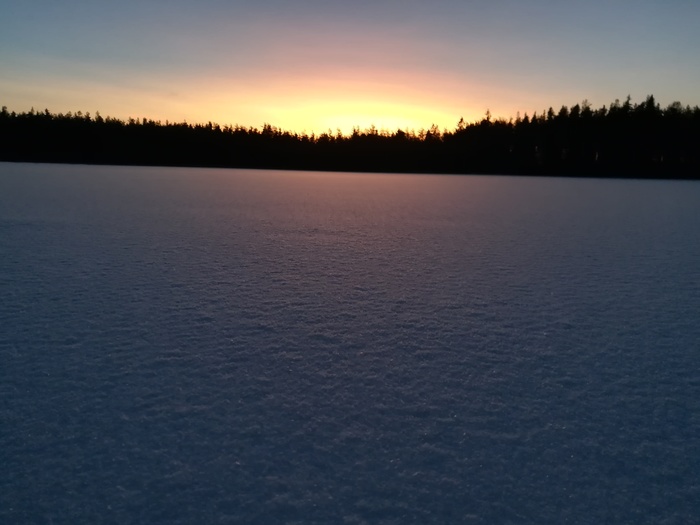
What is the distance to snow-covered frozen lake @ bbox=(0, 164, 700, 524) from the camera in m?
1.51

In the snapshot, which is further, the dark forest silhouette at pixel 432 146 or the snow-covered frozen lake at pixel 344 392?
the dark forest silhouette at pixel 432 146

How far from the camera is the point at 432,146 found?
199 feet

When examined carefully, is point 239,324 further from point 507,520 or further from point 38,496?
point 507,520

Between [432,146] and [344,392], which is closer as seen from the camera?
[344,392]

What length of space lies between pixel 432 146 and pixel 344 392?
202ft

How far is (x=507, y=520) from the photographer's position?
1428mm

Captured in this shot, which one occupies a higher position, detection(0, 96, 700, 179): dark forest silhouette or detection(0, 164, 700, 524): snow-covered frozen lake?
detection(0, 96, 700, 179): dark forest silhouette

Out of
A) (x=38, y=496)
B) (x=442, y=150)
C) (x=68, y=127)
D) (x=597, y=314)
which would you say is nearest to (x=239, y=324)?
(x=38, y=496)

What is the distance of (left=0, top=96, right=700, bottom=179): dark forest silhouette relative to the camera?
52.7 metres

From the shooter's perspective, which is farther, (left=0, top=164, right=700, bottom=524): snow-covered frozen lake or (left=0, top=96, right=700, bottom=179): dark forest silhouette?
(left=0, top=96, right=700, bottom=179): dark forest silhouette

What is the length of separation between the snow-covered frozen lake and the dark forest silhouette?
54203 mm

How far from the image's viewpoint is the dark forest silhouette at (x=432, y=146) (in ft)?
173

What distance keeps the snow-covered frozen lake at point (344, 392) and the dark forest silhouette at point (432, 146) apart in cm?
5420

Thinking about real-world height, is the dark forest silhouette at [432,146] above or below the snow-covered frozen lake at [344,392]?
above
